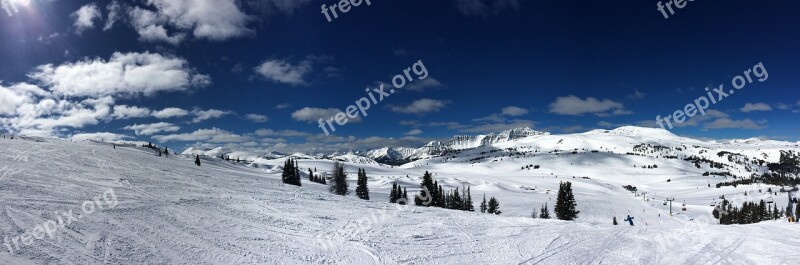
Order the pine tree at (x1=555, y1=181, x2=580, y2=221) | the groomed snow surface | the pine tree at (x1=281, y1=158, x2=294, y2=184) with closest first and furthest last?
the groomed snow surface, the pine tree at (x1=555, y1=181, x2=580, y2=221), the pine tree at (x1=281, y1=158, x2=294, y2=184)

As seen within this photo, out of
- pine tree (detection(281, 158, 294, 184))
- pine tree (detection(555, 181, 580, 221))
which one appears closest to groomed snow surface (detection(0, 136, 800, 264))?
pine tree (detection(555, 181, 580, 221))

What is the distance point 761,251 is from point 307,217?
20862 mm

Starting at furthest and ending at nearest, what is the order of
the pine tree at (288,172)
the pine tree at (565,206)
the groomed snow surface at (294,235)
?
1. the pine tree at (288,172)
2. the pine tree at (565,206)
3. the groomed snow surface at (294,235)

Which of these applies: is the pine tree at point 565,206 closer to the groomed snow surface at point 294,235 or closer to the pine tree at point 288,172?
the groomed snow surface at point 294,235

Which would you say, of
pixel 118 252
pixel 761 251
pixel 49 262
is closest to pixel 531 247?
pixel 761 251

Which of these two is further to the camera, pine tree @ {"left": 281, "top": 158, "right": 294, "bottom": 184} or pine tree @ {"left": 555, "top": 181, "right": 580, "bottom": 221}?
pine tree @ {"left": 281, "top": 158, "right": 294, "bottom": 184}

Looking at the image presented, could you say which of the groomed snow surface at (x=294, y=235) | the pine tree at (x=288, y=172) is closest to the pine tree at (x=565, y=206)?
the groomed snow surface at (x=294, y=235)

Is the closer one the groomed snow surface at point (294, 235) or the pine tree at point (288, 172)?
the groomed snow surface at point (294, 235)

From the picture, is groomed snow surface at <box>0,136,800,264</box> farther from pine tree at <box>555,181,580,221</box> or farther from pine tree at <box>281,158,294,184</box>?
pine tree at <box>281,158,294,184</box>

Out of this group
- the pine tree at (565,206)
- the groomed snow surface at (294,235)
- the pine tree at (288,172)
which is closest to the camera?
the groomed snow surface at (294,235)

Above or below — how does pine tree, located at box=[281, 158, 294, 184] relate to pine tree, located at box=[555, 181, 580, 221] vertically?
above

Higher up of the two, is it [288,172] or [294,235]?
[288,172]

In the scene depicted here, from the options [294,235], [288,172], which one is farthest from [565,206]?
[294,235]

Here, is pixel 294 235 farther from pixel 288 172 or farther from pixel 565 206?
pixel 288 172
